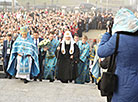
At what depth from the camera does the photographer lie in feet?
8.13

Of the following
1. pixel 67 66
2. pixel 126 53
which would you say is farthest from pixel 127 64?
pixel 67 66

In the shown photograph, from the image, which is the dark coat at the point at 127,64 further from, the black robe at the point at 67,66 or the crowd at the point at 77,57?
the black robe at the point at 67,66

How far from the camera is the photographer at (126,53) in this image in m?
2.48

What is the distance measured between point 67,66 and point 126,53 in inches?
179

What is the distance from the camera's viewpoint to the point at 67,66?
22.9ft

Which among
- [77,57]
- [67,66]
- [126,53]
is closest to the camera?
[126,53]

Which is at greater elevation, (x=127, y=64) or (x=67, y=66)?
(x=127, y=64)

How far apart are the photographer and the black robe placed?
426 centimetres

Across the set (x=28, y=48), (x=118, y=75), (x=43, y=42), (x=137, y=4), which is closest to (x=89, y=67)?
(x=43, y=42)

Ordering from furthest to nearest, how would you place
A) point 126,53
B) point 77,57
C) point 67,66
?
1. point 67,66
2. point 77,57
3. point 126,53

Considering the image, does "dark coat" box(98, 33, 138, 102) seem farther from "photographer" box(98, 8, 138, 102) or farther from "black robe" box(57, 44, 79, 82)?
"black robe" box(57, 44, 79, 82)

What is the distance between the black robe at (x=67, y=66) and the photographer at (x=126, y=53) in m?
4.26

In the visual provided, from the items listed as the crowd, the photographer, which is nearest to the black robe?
the crowd

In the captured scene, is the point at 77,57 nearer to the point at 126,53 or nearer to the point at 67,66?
the point at 67,66
